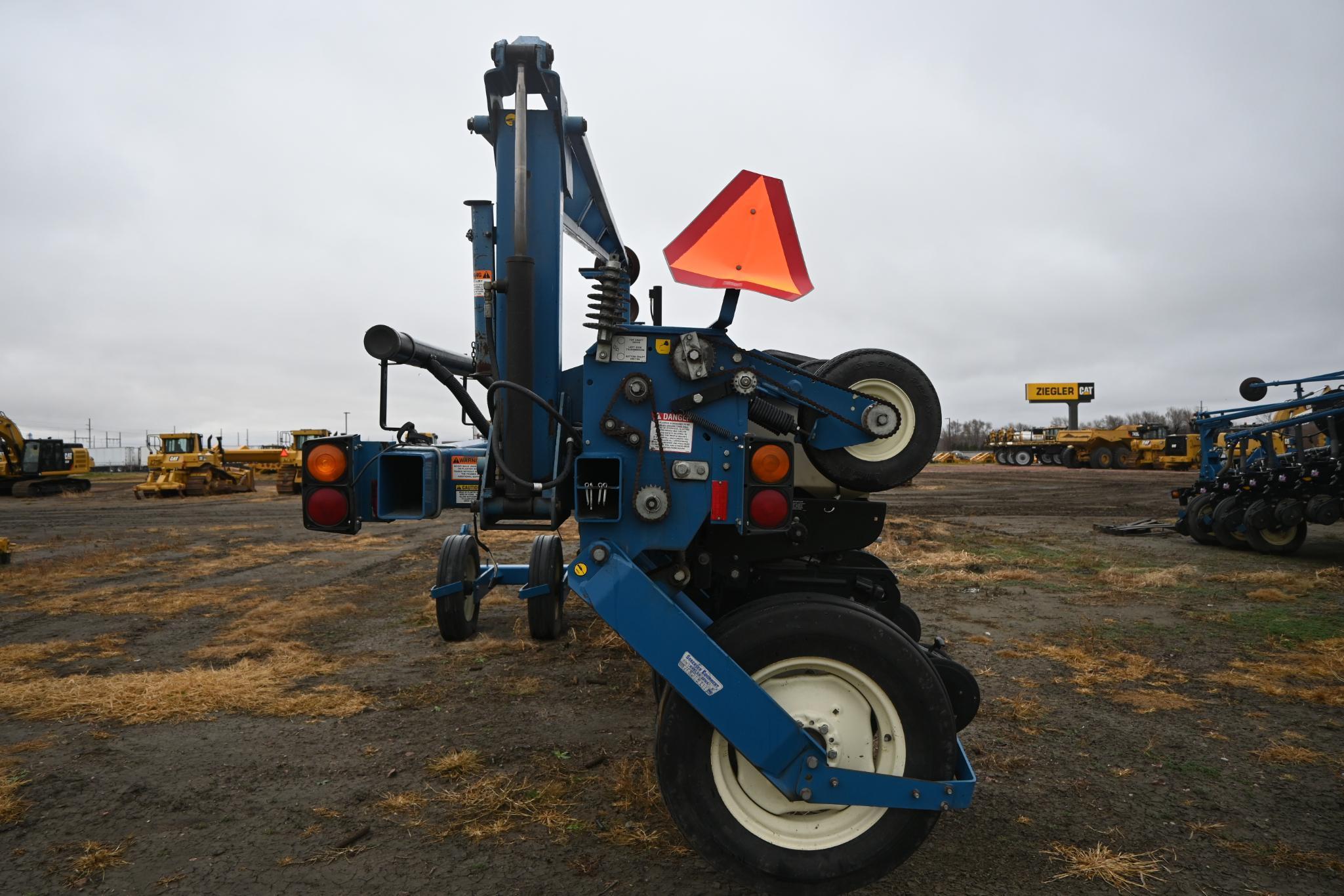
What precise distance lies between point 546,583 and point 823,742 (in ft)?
12.9

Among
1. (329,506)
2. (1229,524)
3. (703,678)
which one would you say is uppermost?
(329,506)

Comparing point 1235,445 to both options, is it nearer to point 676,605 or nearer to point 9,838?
point 676,605

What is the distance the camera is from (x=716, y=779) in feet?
8.42

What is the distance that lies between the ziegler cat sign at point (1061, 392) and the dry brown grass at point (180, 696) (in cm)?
7300

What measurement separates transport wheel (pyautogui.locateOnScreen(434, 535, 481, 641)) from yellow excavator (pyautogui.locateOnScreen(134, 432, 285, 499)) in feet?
94.0

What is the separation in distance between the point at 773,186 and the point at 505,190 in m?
1.18

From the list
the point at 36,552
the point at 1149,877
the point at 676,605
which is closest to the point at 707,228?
the point at 676,605

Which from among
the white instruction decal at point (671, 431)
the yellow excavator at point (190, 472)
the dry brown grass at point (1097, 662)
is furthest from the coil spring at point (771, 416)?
the yellow excavator at point (190, 472)

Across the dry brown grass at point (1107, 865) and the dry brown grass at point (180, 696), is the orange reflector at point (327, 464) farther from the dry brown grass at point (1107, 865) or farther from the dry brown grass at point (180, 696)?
the dry brown grass at point (1107, 865)

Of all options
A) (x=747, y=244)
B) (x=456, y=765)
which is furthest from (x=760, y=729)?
(x=456, y=765)

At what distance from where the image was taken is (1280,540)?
12.0m

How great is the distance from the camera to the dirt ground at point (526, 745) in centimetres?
290

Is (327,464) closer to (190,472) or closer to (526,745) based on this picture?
(526,745)

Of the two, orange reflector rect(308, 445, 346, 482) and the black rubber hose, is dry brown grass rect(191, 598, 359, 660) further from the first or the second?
the black rubber hose
